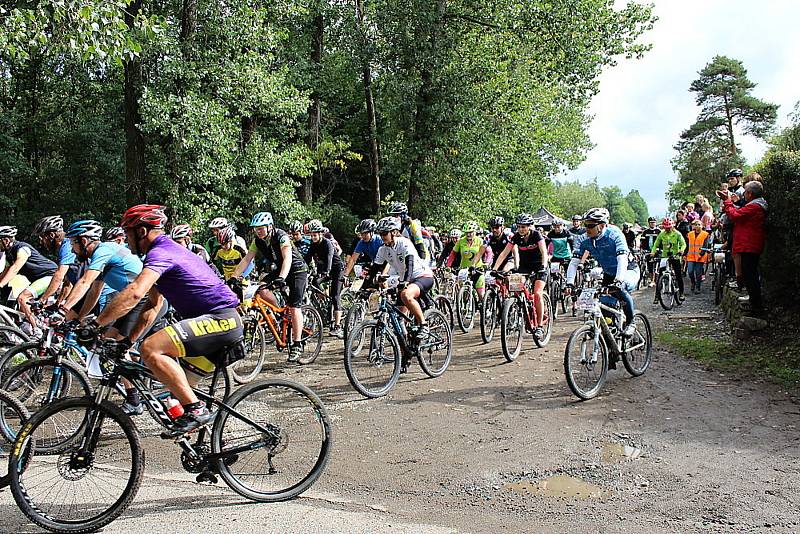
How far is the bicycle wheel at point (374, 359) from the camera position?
7.68 meters

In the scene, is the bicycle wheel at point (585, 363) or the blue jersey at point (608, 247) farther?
the blue jersey at point (608, 247)

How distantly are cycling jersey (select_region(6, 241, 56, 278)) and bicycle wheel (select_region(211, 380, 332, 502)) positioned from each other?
536cm

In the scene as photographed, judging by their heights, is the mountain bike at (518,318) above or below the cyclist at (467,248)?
below

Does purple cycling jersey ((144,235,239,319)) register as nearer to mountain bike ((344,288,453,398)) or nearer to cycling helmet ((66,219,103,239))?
cycling helmet ((66,219,103,239))

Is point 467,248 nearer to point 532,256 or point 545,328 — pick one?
point 532,256

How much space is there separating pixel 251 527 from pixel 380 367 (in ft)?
12.2

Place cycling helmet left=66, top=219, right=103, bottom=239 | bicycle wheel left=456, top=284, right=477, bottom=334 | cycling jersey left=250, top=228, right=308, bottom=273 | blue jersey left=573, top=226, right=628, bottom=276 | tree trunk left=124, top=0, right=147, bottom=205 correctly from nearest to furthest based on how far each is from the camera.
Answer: cycling helmet left=66, top=219, right=103, bottom=239
blue jersey left=573, top=226, right=628, bottom=276
cycling jersey left=250, top=228, right=308, bottom=273
bicycle wheel left=456, top=284, right=477, bottom=334
tree trunk left=124, top=0, right=147, bottom=205

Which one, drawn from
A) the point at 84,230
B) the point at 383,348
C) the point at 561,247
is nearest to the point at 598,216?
the point at 383,348

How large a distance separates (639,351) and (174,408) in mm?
6126

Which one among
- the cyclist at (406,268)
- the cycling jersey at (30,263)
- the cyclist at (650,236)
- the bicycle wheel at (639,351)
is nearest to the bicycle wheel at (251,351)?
the cyclist at (406,268)

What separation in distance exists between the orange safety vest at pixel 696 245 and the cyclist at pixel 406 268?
32.1 feet

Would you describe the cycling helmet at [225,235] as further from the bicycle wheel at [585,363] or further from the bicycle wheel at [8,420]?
the bicycle wheel at [585,363]

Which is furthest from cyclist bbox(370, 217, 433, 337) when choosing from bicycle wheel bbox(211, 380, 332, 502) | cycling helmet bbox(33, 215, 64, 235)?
cycling helmet bbox(33, 215, 64, 235)

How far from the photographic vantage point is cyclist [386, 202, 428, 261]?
10883 millimetres
